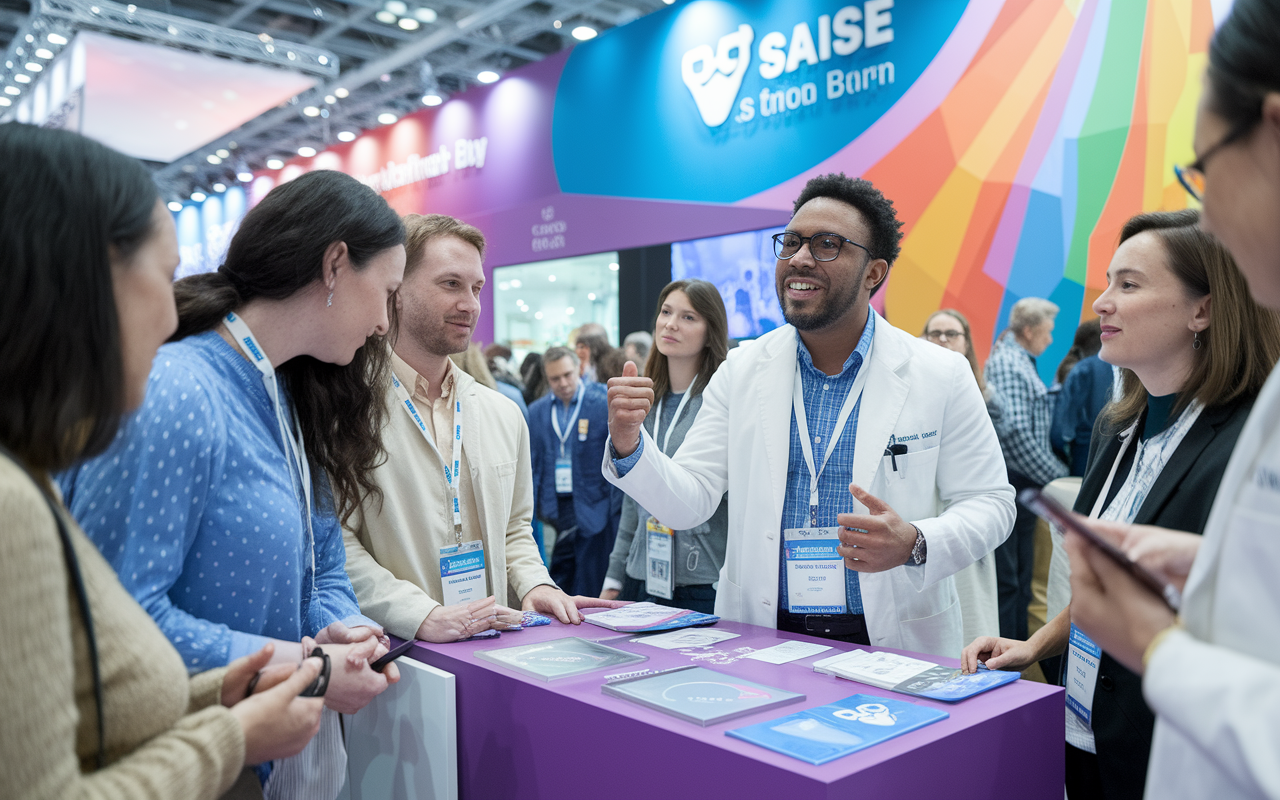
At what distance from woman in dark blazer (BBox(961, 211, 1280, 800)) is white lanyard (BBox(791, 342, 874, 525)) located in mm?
590

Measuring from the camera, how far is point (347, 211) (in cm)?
168

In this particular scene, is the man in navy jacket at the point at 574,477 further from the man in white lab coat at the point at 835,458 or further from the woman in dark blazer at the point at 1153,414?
the woman in dark blazer at the point at 1153,414

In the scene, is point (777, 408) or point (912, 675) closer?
point (912, 675)

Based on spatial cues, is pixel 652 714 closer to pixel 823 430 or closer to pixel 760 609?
pixel 760 609

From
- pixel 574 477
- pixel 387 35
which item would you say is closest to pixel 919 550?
pixel 574 477

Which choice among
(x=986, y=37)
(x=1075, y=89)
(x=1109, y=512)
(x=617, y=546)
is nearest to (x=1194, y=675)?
(x=1109, y=512)

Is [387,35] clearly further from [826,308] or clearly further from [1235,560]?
[1235,560]

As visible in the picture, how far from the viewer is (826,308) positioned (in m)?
2.35

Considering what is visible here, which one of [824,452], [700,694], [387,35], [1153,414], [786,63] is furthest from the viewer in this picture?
[387,35]

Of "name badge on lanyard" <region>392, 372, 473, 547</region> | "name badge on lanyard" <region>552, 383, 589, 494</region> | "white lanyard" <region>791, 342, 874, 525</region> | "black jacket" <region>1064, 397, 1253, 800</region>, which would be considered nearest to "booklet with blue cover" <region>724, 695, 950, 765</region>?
"black jacket" <region>1064, 397, 1253, 800</region>

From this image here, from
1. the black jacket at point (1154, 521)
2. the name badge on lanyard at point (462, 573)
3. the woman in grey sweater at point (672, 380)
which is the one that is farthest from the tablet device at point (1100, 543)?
the woman in grey sweater at point (672, 380)

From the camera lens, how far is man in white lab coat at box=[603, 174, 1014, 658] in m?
2.15

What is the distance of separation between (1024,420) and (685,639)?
3.27 metres

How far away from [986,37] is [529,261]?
15.3 feet
